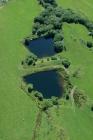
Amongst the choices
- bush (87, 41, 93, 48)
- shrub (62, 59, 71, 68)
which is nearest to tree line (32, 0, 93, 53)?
shrub (62, 59, 71, 68)

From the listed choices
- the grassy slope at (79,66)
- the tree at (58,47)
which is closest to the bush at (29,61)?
the tree at (58,47)

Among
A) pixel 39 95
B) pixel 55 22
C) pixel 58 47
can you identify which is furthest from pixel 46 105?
pixel 55 22

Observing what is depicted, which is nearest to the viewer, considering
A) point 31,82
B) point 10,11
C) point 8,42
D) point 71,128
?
point 71,128

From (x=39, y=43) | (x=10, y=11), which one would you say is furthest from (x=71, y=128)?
(x=10, y=11)

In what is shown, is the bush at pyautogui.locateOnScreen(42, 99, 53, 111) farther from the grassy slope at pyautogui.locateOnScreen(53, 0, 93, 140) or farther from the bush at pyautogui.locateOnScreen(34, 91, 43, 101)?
the grassy slope at pyautogui.locateOnScreen(53, 0, 93, 140)

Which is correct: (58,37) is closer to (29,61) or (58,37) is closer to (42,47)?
(42,47)

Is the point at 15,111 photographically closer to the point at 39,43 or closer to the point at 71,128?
the point at 71,128

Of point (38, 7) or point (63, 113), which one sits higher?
point (38, 7)

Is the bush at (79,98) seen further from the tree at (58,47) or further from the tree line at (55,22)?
the tree line at (55,22)
